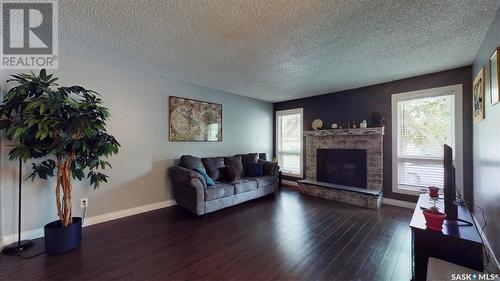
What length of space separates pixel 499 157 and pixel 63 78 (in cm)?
487

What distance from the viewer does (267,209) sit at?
11.8ft

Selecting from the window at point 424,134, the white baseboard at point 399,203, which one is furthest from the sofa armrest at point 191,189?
the window at point 424,134

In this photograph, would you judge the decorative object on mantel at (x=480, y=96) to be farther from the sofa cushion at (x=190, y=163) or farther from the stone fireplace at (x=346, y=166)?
the sofa cushion at (x=190, y=163)

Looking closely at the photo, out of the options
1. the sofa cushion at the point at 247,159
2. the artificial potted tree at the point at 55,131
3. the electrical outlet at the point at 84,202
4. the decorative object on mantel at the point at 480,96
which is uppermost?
the decorative object on mantel at the point at 480,96

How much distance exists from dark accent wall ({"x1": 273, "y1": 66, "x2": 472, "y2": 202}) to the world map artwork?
2369 mm

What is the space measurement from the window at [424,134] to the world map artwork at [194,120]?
3.64 metres

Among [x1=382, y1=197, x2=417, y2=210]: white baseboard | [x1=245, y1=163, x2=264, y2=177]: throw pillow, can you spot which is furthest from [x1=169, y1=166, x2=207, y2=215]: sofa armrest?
[x1=382, y1=197, x2=417, y2=210]: white baseboard

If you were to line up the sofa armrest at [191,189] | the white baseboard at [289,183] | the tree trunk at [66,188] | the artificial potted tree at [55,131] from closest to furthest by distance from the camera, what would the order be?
the artificial potted tree at [55,131], the tree trunk at [66,188], the sofa armrest at [191,189], the white baseboard at [289,183]

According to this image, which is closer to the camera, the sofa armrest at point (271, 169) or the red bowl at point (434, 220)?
the red bowl at point (434, 220)

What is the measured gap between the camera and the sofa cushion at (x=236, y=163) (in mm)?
4449

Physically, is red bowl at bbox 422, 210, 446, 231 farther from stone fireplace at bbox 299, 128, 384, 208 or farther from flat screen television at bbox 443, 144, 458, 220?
stone fireplace at bbox 299, 128, 384, 208

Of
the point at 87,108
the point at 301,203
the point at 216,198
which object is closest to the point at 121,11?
the point at 87,108

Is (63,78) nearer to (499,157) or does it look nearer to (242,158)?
(242,158)

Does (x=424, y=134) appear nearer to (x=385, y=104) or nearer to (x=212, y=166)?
(x=385, y=104)
